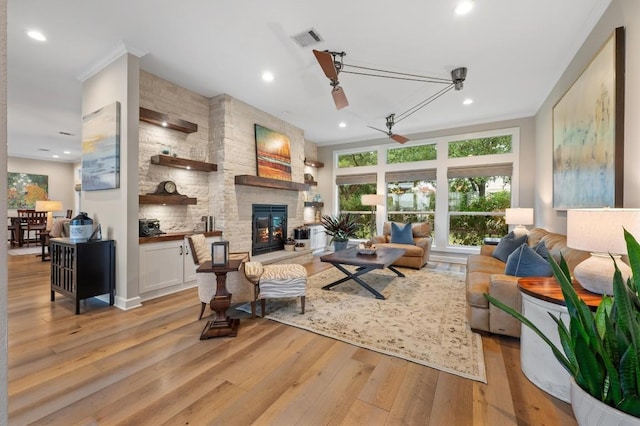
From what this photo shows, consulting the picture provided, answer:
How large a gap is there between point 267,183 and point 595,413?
15.0 ft

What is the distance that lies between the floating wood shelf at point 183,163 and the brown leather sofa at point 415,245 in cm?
336

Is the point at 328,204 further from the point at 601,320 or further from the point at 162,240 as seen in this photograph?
the point at 601,320

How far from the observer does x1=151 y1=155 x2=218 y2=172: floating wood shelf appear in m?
3.59

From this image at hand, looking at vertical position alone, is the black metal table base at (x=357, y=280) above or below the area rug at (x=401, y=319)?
above

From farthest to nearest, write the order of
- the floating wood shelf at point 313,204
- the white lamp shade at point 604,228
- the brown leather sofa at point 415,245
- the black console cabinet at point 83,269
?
the floating wood shelf at point 313,204 → the brown leather sofa at point 415,245 → the black console cabinet at point 83,269 → the white lamp shade at point 604,228

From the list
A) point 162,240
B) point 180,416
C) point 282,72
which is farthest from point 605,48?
point 162,240

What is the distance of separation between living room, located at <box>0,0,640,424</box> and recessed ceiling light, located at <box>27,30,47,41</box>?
57cm

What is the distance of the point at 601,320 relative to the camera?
47.7 inches

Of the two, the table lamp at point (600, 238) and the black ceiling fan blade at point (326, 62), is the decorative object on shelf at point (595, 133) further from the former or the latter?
the black ceiling fan blade at point (326, 62)

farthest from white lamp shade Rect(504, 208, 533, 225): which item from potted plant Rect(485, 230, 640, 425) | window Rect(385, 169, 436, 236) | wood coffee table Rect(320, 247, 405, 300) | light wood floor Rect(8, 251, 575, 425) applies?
potted plant Rect(485, 230, 640, 425)

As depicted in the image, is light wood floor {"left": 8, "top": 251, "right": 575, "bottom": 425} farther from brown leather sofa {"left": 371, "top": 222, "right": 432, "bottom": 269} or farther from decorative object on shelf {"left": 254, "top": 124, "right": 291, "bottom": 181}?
decorative object on shelf {"left": 254, "top": 124, "right": 291, "bottom": 181}

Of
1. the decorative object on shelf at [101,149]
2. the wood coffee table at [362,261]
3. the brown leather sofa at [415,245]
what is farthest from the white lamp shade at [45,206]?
the brown leather sofa at [415,245]

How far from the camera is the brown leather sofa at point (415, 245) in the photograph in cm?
490

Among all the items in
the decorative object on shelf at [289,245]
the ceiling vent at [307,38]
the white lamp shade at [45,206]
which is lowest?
the decorative object on shelf at [289,245]
